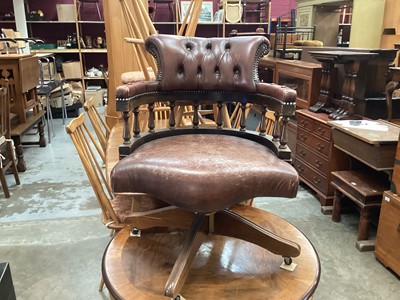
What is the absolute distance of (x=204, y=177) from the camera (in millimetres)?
1081

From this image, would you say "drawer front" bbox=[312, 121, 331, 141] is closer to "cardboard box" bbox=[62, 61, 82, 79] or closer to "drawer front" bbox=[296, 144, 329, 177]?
"drawer front" bbox=[296, 144, 329, 177]

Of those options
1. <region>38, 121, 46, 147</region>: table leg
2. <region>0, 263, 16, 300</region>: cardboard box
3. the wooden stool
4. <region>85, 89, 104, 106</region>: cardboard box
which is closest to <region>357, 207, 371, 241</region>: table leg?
the wooden stool

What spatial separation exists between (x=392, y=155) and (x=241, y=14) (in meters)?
5.24

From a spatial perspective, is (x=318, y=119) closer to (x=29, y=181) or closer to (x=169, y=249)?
(x=169, y=249)

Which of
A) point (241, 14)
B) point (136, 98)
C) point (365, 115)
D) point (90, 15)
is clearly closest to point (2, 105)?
point (136, 98)

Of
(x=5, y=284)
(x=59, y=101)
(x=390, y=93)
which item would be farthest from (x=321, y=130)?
(x=59, y=101)

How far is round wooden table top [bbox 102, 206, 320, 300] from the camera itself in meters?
1.15

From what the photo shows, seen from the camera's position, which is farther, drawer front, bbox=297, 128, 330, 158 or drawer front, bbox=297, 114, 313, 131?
drawer front, bbox=297, 114, 313, 131

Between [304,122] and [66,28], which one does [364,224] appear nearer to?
[304,122]

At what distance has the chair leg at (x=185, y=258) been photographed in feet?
3.55

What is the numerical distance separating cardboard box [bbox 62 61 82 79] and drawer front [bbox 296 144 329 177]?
4732mm

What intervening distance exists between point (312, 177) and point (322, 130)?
1.40ft

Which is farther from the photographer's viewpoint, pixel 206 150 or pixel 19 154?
pixel 19 154

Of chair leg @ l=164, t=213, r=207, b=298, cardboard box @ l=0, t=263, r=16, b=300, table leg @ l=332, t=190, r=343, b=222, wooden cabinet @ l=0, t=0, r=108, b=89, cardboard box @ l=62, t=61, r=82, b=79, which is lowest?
table leg @ l=332, t=190, r=343, b=222
